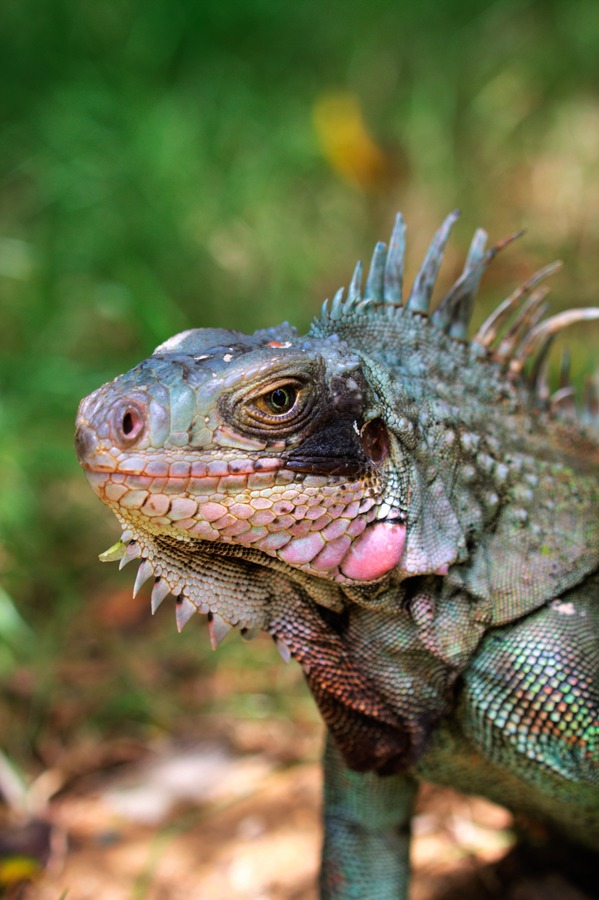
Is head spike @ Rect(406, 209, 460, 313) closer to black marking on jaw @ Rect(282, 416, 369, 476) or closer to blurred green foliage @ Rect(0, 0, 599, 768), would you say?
black marking on jaw @ Rect(282, 416, 369, 476)

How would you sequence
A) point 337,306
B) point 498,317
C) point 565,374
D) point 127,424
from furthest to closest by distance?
point 565,374
point 498,317
point 337,306
point 127,424

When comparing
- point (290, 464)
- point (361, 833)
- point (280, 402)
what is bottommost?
point (361, 833)

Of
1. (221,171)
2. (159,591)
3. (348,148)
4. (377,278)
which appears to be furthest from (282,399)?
(348,148)

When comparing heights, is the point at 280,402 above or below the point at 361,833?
above

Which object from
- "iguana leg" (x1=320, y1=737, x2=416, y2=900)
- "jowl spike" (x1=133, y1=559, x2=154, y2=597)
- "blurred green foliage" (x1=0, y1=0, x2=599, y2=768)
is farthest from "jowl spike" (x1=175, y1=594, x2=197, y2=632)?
"blurred green foliage" (x1=0, y1=0, x2=599, y2=768)

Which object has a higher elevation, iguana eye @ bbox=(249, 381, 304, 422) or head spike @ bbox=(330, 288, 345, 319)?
head spike @ bbox=(330, 288, 345, 319)

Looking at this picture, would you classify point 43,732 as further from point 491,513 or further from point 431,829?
point 491,513

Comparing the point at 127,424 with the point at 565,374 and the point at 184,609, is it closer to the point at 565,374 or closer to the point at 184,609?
the point at 184,609
